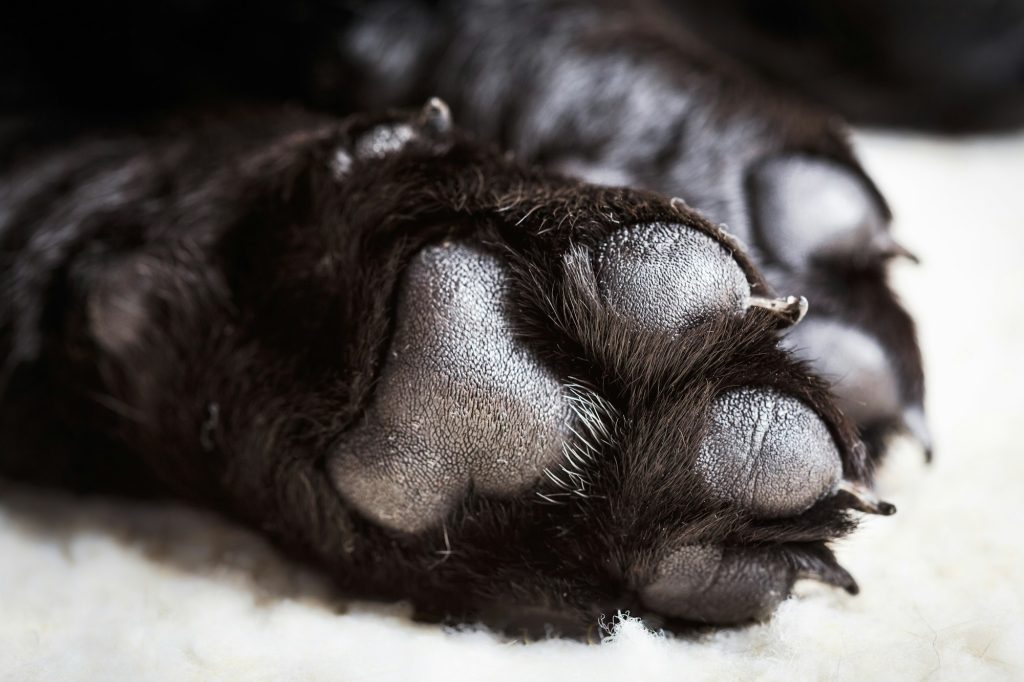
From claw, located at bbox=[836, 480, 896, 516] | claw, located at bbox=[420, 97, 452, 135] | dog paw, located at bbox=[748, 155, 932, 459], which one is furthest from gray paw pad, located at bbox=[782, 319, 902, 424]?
claw, located at bbox=[420, 97, 452, 135]

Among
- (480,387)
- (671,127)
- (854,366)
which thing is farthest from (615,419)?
(671,127)

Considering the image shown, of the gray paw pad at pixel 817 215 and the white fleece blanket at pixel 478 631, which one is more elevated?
the gray paw pad at pixel 817 215

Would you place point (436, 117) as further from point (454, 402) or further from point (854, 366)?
point (854, 366)

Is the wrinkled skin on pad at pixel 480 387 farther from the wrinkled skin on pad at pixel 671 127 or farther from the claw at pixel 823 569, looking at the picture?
the wrinkled skin on pad at pixel 671 127

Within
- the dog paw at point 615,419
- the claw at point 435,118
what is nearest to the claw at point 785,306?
the dog paw at point 615,419

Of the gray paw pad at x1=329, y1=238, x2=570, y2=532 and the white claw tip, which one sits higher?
the white claw tip

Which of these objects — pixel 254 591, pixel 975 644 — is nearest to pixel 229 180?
pixel 254 591

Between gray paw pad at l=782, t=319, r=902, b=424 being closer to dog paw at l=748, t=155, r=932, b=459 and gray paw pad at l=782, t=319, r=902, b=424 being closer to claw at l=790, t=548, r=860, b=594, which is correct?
dog paw at l=748, t=155, r=932, b=459
